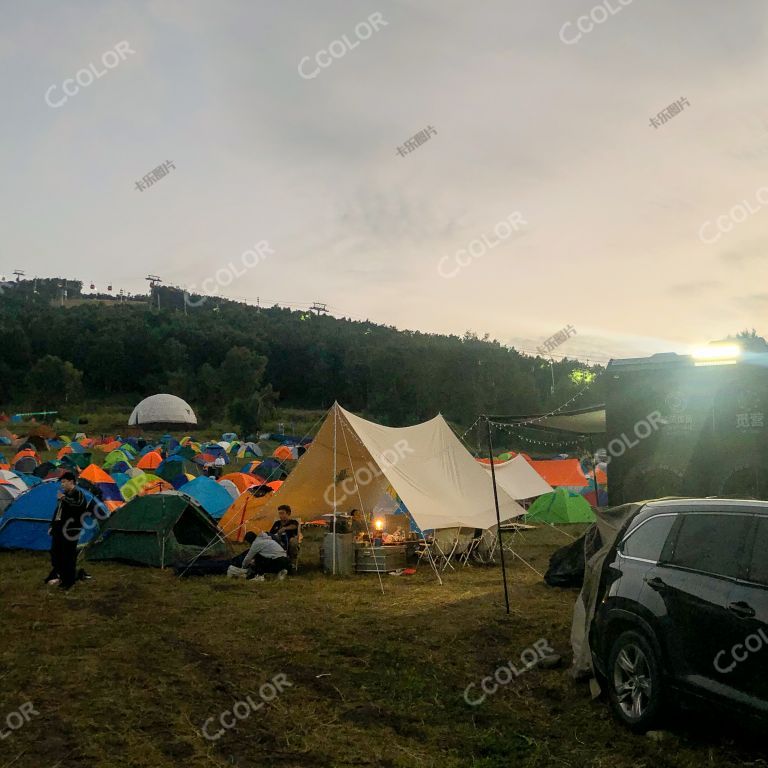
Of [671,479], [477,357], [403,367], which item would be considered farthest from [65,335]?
[671,479]

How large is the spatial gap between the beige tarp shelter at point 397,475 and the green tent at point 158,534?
1198 mm

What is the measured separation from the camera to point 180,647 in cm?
797

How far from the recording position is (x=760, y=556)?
447 cm

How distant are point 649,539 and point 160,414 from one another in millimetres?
53115

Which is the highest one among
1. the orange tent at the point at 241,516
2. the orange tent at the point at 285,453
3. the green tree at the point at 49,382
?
the green tree at the point at 49,382

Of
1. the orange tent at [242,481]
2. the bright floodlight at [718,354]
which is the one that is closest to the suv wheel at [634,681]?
the bright floodlight at [718,354]

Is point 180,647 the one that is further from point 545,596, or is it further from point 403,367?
point 403,367

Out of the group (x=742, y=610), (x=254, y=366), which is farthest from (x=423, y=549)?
(x=254, y=366)

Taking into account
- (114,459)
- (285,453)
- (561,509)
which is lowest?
(561,509)

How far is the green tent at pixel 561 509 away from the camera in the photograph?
1939 cm

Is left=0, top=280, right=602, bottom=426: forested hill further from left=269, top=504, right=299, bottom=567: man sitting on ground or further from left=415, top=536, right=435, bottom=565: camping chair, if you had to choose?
left=269, top=504, right=299, bottom=567: man sitting on ground

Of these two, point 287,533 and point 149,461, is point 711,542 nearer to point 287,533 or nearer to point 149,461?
point 287,533

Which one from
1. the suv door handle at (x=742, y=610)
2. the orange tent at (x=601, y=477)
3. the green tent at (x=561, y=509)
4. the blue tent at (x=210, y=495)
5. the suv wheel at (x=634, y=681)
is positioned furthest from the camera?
the orange tent at (x=601, y=477)

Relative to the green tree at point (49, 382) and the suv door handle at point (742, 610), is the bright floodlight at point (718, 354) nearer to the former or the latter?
the suv door handle at point (742, 610)
